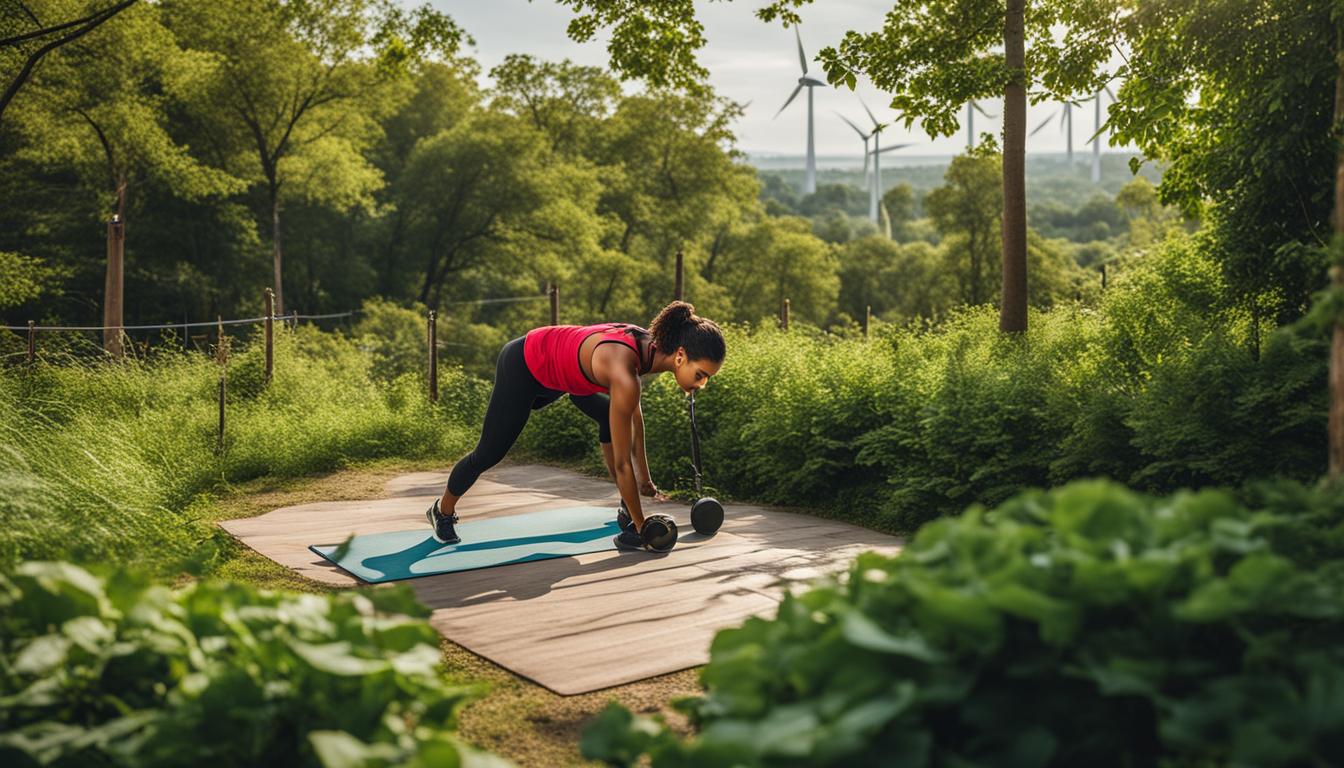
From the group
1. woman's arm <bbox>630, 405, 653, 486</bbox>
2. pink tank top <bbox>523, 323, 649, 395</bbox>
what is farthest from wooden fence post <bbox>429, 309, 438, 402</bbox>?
woman's arm <bbox>630, 405, 653, 486</bbox>

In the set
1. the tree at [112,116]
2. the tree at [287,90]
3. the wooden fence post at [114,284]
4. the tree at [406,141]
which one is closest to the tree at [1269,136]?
the wooden fence post at [114,284]

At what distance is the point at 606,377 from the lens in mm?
5379

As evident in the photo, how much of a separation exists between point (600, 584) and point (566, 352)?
123 cm

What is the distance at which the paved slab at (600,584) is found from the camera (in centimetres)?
404

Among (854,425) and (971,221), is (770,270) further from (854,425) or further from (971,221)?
(854,425)

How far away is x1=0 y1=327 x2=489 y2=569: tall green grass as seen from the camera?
14.5 ft

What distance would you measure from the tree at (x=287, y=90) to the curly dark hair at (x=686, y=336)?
28.7m

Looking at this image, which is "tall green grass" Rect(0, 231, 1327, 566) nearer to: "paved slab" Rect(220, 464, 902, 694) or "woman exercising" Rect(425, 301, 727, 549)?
"paved slab" Rect(220, 464, 902, 694)

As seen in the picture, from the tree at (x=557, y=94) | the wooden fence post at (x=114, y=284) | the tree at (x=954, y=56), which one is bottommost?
the wooden fence post at (x=114, y=284)

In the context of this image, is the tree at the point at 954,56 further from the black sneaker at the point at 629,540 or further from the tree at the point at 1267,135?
the black sneaker at the point at 629,540

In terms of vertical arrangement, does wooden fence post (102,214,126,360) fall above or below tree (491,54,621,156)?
below

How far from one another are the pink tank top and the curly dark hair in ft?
0.40

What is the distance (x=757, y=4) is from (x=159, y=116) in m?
25.3

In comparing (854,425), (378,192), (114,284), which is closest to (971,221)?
(378,192)
